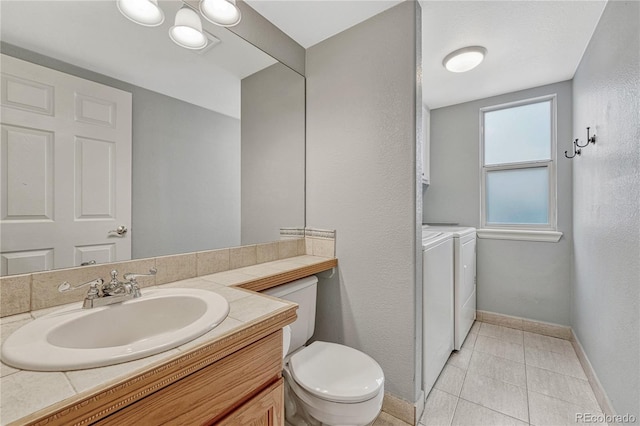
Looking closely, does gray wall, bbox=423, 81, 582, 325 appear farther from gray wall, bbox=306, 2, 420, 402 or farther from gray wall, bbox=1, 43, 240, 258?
gray wall, bbox=1, 43, 240, 258

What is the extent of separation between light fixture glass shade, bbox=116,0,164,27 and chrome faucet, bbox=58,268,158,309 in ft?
3.46

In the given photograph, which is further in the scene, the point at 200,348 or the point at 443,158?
the point at 443,158

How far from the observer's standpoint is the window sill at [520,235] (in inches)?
94.2

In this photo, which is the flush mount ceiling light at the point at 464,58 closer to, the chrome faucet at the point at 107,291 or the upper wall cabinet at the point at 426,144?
the upper wall cabinet at the point at 426,144

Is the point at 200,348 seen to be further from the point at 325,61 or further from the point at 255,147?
the point at 325,61

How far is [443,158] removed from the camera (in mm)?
2973

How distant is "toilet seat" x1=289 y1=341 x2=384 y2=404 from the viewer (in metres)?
1.09

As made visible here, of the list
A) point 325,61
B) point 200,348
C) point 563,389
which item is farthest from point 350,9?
point 563,389

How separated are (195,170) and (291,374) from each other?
110 cm

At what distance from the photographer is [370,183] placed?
1570 mm

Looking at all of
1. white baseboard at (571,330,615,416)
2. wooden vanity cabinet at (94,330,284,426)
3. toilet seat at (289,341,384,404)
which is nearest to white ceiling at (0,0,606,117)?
wooden vanity cabinet at (94,330,284,426)

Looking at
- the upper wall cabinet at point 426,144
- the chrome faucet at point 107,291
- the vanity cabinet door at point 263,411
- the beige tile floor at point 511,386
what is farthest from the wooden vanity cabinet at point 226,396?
the upper wall cabinet at point 426,144

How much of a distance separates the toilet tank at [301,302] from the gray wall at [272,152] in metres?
0.38

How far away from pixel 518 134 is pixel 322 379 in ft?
9.59
